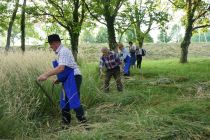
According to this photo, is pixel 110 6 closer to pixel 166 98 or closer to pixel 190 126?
pixel 166 98

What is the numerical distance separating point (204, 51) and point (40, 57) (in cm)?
4366

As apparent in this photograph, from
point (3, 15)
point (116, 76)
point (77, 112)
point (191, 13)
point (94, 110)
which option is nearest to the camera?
point (77, 112)

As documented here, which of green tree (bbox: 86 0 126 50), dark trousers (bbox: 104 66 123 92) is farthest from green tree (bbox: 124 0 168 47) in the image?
dark trousers (bbox: 104 66 123 92)

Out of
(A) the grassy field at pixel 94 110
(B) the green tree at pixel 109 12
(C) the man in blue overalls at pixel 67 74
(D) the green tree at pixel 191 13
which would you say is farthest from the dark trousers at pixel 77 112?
(D) the green tree at pixel 191 13

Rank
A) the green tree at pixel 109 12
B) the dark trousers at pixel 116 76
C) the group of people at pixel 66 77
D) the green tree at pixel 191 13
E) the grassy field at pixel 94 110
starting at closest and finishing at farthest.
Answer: the grassy field at pixel 94 110 → the group of people at pixel 66 77 → the dark trousers at pixel 116 76 → the green tree at pixel 109 12 → the green tree at pixel 191 13

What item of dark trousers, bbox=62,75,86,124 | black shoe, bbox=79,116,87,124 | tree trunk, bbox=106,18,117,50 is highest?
tree trunk, bbox=106,18,117,50

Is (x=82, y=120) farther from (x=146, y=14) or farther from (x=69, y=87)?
(x=146, y=14)

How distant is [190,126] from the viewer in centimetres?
705

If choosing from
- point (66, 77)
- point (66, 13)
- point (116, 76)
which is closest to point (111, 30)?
point (66, 13)

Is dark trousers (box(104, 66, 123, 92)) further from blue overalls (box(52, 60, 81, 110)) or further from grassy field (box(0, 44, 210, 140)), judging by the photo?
blue overalls (box(52, 60, 81, 110))

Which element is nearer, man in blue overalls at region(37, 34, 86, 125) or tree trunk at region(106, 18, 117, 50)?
man in blue overalls at region(37, 34, 86, 125)

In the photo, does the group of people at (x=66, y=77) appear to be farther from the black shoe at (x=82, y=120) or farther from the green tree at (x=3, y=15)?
the green tree at (x=3, y=15)

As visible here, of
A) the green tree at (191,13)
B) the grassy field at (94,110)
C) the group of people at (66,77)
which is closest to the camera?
the grassy field at (94,110)

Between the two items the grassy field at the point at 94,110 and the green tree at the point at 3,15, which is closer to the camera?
the grassy field at the point at 94,110
